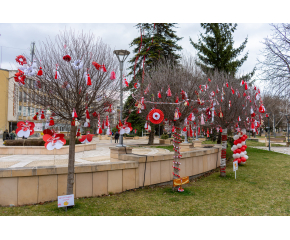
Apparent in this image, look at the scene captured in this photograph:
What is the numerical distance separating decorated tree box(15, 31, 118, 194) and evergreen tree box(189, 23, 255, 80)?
1837 cm

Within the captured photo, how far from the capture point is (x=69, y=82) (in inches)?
211

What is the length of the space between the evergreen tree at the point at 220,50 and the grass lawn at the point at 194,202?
51.0 ft

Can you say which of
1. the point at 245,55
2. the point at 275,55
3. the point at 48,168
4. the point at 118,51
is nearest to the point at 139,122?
the point at 245,55

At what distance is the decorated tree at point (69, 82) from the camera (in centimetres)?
531

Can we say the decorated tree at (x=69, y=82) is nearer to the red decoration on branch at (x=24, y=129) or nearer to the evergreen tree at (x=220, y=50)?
the red decoration on branch at (x=24, y=129)

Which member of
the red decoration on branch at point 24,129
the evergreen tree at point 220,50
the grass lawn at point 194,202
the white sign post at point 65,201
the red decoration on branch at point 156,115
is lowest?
the grass lawn at point 194,202

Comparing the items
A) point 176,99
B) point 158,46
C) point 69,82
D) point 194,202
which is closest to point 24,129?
point 69,82

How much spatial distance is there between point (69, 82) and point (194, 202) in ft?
15.4

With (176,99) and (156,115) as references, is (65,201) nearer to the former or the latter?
(156,115)

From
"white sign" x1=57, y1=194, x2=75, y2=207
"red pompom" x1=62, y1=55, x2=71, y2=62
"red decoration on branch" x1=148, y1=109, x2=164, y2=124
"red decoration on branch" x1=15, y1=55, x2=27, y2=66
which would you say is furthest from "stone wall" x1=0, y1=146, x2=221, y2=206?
"red pompom" x1=62, y1=55, x2=71, y2=62

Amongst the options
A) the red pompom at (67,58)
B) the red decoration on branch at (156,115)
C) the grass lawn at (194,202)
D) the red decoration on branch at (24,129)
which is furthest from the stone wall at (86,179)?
the red pompom at (67,58)

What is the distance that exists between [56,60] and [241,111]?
8.69m

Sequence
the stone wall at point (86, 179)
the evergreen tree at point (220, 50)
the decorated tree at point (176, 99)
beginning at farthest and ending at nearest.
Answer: the evergreen tree at point (220, 50) < the decorated tree at point (176, 99) < the stone wall at point (86, 179)

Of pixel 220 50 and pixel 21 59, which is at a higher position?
pixel 220 50
